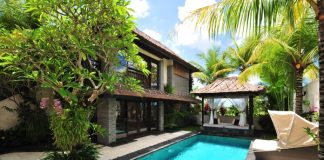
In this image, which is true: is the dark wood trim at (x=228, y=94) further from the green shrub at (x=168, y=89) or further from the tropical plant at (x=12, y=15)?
the tropical plant at (x=12, y=15)

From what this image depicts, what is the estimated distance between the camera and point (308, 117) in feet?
44.7

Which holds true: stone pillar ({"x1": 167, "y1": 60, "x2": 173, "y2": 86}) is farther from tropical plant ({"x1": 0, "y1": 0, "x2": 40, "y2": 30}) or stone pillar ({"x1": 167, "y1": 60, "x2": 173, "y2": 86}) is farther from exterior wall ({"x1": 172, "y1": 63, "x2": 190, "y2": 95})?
tropical plant ({"x1": 0, "y1": 0, "x2": 40, "y2": 30})

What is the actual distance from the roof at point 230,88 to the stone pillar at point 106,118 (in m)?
8.60

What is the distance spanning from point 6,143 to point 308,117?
1613cm

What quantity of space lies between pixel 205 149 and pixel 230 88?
6.43 m

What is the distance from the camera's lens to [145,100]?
1589 centimetres

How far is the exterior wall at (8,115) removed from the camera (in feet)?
32.7

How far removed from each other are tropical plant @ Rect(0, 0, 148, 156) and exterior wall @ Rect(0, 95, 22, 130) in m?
4.82

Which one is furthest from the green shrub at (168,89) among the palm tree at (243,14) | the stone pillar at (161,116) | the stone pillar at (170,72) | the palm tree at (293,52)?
the palm tree at (243,14)

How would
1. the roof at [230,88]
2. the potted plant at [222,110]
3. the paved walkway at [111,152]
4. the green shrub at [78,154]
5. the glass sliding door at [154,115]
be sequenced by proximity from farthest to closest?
the potted plant at [222,110]
the glass sliding door at [154,115]
the roof at [230,88]
the paved walkway at [111,152]
the green shrub at [78,154]

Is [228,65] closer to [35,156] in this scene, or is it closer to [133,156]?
[133,156]

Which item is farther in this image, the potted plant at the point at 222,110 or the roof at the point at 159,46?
the potted plant at the point at 222,110

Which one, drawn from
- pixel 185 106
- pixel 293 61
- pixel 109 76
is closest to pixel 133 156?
pixel 109 76

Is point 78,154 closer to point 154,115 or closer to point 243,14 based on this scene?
point 243,14
